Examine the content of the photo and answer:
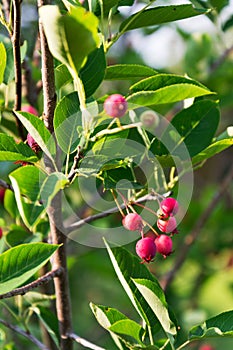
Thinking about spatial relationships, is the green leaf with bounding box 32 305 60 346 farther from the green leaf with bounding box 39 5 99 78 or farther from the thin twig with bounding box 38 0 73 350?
the green leaf with bounding box 39 5 99 78

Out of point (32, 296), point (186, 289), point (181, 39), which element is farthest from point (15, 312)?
point (181, 39)

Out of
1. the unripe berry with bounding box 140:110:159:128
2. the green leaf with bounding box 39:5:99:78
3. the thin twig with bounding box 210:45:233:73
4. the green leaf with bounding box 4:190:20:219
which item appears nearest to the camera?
the green leaf with bounding box 39:5:99:78

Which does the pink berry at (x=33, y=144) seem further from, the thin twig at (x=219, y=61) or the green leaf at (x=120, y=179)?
the thin twig at (x=219, y=61)

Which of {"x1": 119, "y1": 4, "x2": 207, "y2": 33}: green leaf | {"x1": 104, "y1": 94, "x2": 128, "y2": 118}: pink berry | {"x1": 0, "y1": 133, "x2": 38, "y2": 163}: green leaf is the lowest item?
{"x1": 0, "y1": 133, "x2": 38, "y2": 163}: green leaf

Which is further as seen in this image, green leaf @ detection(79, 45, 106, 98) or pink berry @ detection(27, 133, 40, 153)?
pink berry @ detection(27, 133, 40, 153)

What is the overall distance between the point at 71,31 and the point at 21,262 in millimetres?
316

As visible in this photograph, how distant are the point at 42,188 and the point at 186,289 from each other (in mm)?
1680

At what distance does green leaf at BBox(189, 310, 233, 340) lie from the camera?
0.75m

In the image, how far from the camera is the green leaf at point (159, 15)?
0.81 metres

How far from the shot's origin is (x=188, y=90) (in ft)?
2.28

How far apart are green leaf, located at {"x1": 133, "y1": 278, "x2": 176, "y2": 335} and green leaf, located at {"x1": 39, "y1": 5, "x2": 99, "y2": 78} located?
285mm

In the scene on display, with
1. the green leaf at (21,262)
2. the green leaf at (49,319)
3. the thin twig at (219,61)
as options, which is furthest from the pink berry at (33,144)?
the thin twig at (219,61)

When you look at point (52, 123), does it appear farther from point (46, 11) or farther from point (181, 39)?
point (181, 39)

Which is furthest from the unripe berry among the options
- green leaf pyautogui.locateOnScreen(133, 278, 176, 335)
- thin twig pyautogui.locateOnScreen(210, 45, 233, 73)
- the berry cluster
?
thin twig pyautogui.locateOnScreen(210, 45, 233, 73)
